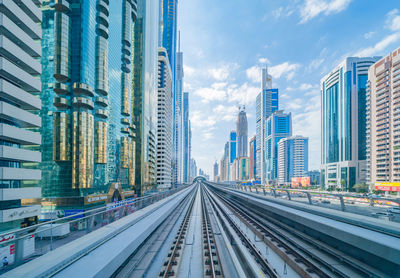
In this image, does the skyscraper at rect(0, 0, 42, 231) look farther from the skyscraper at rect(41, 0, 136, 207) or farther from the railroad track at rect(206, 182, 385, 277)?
the railroad track at rect(206, 182, 385, 277)

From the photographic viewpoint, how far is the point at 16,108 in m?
21.7

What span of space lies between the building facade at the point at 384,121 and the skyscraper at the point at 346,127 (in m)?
14.7

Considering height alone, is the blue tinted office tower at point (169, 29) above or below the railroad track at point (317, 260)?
above

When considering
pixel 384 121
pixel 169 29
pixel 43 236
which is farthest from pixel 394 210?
pixel 169 29

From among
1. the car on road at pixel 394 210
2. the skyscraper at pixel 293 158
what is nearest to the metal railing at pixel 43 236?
the car on road at pixel 394 210

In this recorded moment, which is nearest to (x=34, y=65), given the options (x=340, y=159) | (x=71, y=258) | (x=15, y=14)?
(x=15, y=14)

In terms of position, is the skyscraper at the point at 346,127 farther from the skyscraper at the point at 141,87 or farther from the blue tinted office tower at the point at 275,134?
the skyscraper at the point at 141,87

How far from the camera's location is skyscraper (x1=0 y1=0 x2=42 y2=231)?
20562 millimetres

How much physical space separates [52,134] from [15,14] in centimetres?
1841

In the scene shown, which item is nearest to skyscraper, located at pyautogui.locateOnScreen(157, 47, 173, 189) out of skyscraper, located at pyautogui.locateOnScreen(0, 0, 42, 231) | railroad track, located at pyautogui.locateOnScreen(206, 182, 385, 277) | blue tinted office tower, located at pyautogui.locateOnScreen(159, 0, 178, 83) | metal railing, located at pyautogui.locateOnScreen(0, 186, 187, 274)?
blue tinted office tower, located at pyautogui.locateOnScreen(159, 0, 178, 83)

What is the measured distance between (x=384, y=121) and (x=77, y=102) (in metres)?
110

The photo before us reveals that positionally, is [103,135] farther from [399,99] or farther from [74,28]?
[399,99]

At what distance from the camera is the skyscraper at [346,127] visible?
93875mm

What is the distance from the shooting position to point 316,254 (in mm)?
8578
